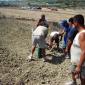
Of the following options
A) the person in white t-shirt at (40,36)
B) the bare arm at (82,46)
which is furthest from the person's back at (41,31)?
the bare arm at (82,46)

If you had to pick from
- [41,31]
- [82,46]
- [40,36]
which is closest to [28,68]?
[40,36]

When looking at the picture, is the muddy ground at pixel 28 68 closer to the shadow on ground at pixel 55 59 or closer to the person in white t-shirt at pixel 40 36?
the shadow on ground at pixel 55 59

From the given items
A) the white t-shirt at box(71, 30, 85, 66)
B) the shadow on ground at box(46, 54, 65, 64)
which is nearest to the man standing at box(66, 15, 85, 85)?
the white t-shirt at box(71, 30, 85, 66)

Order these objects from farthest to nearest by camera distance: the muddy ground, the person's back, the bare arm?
the person's back
the muddy ground
the bare arm

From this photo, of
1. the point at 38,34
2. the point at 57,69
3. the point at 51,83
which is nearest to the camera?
the point at 51,83

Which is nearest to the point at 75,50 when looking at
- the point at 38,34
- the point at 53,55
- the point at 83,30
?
the point at 83,30

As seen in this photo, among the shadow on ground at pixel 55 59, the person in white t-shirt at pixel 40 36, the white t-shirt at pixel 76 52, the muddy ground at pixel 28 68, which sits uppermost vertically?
the white t-shirt at pixel 76 52

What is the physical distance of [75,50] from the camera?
7.52 metres

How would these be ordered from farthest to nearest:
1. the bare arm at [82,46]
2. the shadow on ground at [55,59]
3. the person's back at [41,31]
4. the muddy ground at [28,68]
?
the shadow on ground at [55,59], the person's back at [41,31], the muddy ground at [28,68], the bare arm at [82,46]

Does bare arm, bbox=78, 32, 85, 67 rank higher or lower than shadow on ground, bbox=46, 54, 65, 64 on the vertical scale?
higher

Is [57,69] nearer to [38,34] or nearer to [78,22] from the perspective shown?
[38,34]

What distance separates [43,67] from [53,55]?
6.50 feet

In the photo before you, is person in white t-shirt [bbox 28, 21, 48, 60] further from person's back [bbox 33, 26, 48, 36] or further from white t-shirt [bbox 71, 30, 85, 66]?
white t-shirt [bbox 71, 30, 85, 66]

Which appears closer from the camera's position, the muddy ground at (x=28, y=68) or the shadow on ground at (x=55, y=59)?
the muddy ground at (x=28, y=68)
